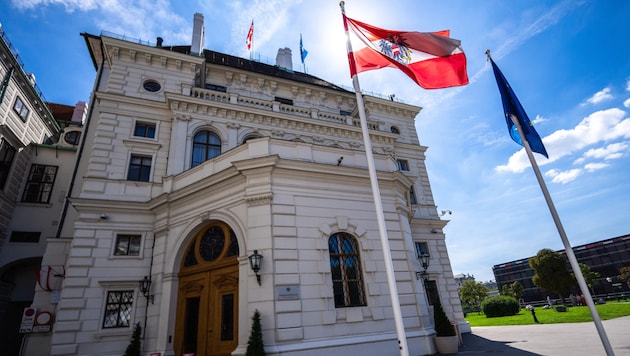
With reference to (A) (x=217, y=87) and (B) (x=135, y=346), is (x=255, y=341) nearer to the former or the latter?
(B) (x=135, y=346)

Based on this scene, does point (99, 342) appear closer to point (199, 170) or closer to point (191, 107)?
point (199, 170)

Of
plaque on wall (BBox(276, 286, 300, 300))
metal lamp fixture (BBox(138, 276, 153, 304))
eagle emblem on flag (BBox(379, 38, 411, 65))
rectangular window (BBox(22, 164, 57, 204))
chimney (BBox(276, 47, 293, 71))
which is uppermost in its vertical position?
chimney (BBox(276, 47, 293, 71))

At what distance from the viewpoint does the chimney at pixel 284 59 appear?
99.9ft

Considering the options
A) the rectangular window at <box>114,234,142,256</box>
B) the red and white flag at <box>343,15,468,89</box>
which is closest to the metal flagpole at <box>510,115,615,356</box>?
the red and white flag at <box>343,15,468,89</box>

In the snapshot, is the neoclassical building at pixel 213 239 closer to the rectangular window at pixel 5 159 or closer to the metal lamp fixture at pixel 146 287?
the metal lamp fixture at pixel 146 287

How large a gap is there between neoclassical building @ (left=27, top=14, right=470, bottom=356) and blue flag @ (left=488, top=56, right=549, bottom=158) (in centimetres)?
497

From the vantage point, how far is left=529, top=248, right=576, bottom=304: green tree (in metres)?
46.2

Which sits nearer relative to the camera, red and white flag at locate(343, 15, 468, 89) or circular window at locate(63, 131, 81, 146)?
red and white flag at locate(343, 15, 468, 89)

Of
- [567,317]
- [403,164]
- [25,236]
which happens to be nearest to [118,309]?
[25,236]

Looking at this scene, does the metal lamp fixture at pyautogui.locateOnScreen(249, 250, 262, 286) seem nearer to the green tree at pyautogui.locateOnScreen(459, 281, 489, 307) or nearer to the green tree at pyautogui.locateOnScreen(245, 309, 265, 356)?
the green tree at pyautogui.locateOnScreen(245, 309, 265, 356)

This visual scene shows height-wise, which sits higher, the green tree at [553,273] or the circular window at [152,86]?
the circular window at [152,86]

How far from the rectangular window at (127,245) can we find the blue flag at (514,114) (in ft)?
53.4

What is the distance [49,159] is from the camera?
23.1 metres

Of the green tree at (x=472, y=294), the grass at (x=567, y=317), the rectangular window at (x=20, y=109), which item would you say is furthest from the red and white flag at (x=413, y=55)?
the green tree at (x=472, y=294)
